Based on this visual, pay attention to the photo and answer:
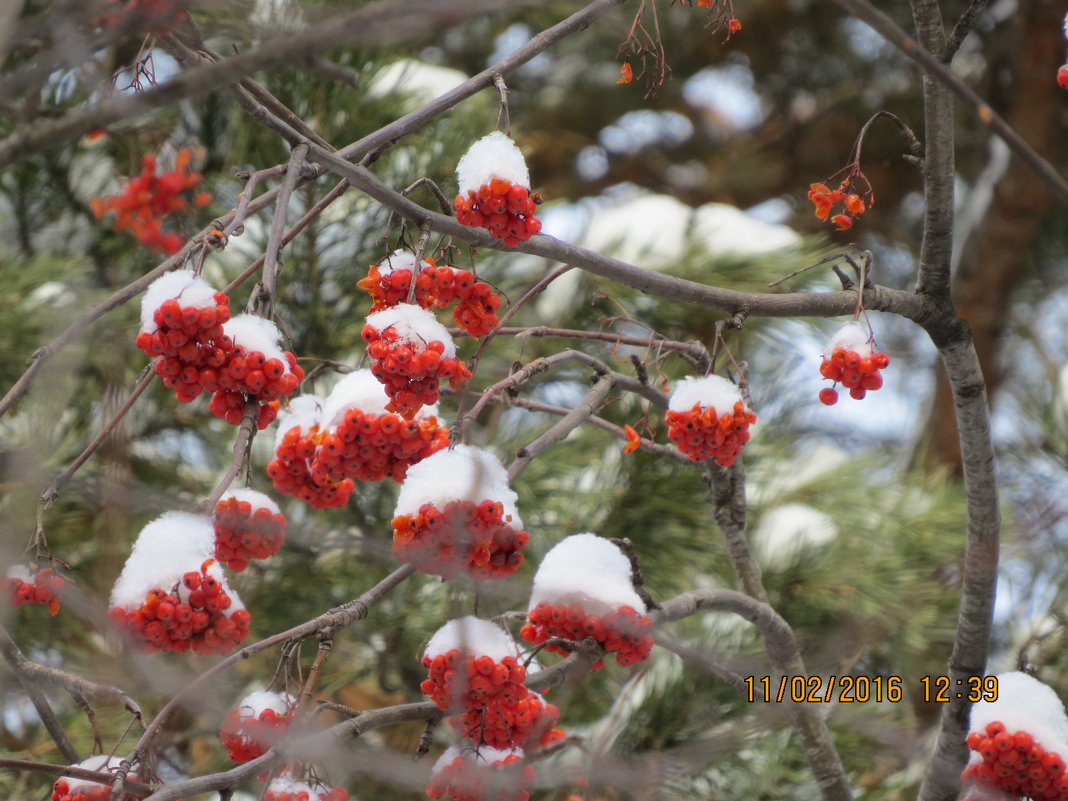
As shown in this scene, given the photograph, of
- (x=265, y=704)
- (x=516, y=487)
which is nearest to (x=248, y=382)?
(x=265, y=704)

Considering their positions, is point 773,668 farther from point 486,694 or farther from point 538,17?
point 538,17

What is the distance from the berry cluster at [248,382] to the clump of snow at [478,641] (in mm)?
255

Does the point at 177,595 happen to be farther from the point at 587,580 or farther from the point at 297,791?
the point at 587,580

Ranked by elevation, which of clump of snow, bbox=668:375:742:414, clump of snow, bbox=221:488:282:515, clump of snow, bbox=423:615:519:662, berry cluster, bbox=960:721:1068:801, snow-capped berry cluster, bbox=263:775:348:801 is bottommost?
snow-capped berry cluster, bbox=263:775:348:801

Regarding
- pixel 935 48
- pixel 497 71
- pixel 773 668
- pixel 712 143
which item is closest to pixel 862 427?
pixel 712 143

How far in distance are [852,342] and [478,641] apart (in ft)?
1.51

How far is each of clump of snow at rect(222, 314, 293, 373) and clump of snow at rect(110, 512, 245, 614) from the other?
Result: 17 centimetres

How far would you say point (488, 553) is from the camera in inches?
36.7

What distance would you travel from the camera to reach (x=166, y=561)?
949mm

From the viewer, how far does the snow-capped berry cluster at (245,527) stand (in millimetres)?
989

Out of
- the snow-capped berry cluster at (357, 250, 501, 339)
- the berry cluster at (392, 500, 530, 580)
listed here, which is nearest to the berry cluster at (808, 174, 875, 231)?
the snow-capped berry cluster at (357, 250, 501, 339)

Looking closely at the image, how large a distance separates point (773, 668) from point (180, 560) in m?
0.75

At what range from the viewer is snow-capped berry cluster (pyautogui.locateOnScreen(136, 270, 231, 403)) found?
2.66 feet

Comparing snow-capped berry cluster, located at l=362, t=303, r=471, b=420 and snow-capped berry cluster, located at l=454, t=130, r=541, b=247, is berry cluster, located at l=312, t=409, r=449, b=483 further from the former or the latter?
snow-capped berry cluster, located at l=454, t=130, r=541, b=247
